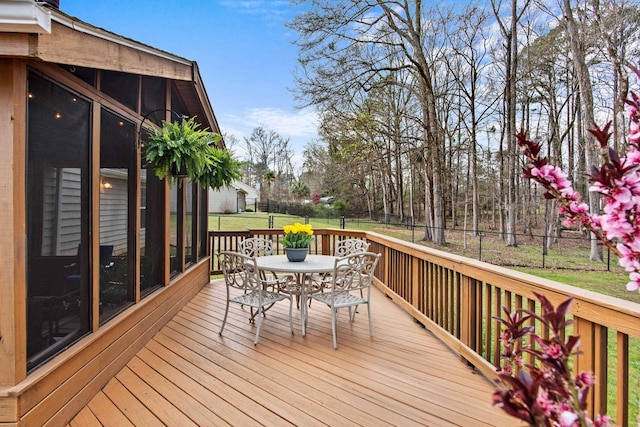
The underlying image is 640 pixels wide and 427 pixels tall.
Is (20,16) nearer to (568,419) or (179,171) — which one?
(179,171)

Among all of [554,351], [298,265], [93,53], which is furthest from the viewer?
[298,265]

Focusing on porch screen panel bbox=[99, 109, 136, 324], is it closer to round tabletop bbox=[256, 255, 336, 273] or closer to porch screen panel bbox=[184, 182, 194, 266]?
round tabletop bbox=[256, 255, 336, 273]

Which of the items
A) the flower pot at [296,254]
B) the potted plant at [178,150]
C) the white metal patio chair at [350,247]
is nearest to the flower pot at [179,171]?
the potted plant at [178,150]

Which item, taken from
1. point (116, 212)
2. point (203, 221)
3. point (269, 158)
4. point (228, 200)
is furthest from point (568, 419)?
point (269, 158)

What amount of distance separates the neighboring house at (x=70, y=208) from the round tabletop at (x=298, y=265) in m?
1.19

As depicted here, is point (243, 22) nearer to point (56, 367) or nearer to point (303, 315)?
point (303, 315)

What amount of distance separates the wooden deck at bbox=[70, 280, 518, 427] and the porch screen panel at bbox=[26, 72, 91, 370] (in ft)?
1.90

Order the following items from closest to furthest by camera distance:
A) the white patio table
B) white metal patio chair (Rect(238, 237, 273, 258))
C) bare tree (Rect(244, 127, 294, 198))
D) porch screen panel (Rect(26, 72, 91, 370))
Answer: porch screen panel (Rect(26, 72, 91, 370)) → the white patio table → white metal patio chair (Rect(238, 237, 273, 258)) → bare tree (Rect(244, 127, 294, 198))

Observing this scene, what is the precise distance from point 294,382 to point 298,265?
1.38 metres

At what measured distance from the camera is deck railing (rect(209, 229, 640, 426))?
5.24 ft

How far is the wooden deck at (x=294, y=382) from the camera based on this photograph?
2.15m

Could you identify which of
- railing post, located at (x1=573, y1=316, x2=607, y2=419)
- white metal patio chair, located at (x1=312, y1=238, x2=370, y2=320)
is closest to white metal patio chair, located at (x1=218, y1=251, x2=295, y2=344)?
white metal patio chair, located at (x1=312, y1=238, x2=370, y2=320)

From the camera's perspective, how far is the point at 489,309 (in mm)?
2086

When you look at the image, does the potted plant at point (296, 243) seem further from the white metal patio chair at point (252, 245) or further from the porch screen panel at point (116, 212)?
the porch screen panel at point (116, 212)
